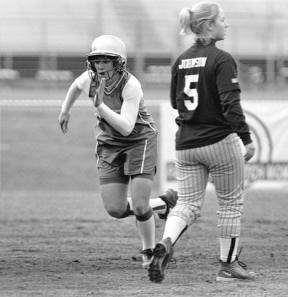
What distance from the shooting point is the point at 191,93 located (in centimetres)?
561

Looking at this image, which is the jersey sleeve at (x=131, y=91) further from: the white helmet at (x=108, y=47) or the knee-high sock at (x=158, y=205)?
the knee-high sock at (x=158, y=205)

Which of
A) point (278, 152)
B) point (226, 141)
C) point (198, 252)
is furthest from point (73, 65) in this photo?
point (226, 141)

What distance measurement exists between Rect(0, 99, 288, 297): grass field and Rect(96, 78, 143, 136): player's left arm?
3.60 ft

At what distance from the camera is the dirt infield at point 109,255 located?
5.58 m

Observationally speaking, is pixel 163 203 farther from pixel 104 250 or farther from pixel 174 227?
pixel 174 227

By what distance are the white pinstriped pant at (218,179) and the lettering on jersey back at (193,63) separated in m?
0.53

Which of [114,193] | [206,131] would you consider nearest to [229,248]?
[206,131]

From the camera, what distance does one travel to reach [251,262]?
6859mm

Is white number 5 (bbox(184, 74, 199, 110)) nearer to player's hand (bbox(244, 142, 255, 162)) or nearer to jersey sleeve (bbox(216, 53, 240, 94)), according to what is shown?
jersey sleeve (bbox(216, 53, 240, 94))

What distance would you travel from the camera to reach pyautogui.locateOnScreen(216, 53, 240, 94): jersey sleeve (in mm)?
5398

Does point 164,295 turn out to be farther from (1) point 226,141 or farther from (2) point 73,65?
(2) point 73,65

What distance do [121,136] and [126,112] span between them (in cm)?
35

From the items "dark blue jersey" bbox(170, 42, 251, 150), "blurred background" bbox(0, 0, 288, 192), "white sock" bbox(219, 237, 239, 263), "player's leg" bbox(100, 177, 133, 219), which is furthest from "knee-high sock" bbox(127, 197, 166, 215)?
"blurred background" bbox(0, 0, 288, 192)

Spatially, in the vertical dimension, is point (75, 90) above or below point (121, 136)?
above
